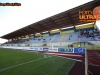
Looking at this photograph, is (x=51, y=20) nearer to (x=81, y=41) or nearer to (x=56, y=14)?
(x=56, y=14)

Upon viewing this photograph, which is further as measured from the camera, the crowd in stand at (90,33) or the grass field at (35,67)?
the crowd in stand at (90,33)

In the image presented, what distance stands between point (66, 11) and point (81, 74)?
74.9 ft

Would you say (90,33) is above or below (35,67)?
above

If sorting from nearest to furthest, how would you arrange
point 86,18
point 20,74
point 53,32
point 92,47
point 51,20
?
1. point 20,74
2. point 86,18
3. point 92,47
4. point 51,20
5. point 53,32

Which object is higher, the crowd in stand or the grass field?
the crowd in stand

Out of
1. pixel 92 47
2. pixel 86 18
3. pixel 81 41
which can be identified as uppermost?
pixel 86 18

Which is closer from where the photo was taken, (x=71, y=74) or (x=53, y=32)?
(x=71, y=74)

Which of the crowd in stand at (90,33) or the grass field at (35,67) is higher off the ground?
the crowd in stand at (90,33)

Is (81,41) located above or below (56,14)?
below

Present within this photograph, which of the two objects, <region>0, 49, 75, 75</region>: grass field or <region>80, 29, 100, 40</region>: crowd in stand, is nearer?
<region>0, 49, 75, 75</region>: grass field

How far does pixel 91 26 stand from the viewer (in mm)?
34219

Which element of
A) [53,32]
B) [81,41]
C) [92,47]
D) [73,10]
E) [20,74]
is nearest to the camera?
[20,74]

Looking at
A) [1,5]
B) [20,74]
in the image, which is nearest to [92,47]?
[20,74]

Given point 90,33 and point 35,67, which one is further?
point 90,33
